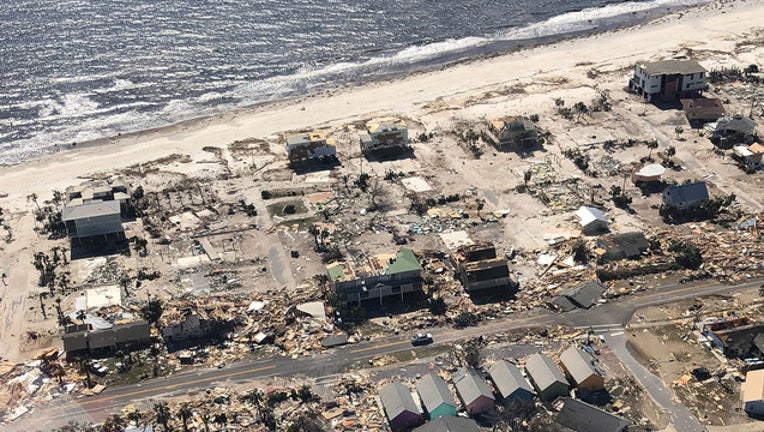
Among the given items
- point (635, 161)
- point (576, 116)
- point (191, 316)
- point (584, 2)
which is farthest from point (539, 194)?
point (584, 2)

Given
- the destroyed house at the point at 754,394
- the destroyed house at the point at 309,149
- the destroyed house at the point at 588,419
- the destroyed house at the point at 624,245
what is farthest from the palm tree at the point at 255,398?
the destroyed house at the point at 309,149

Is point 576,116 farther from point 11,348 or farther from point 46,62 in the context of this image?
point 46,62

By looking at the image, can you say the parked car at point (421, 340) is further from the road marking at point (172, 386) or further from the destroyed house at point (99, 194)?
the destroyed house at point (99, 194)

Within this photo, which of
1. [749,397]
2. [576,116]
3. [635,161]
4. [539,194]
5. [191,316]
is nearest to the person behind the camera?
[749,397]

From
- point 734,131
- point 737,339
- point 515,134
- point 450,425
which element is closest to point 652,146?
point 734,131

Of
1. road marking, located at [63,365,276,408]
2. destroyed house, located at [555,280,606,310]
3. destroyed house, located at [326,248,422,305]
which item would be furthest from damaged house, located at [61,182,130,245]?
destroyed house, located at [555,280,606,310]

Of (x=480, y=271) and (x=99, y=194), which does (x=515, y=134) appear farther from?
(x=99, y=194)

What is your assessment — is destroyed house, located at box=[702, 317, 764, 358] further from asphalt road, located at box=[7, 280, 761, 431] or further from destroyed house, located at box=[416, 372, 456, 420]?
destroyed house, located at box=[416, 372, 456, 420]
